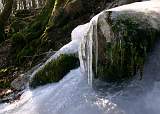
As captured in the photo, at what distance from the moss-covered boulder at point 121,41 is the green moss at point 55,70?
3.54 ft

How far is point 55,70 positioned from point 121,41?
1.80m

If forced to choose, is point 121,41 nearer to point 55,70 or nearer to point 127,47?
point 127,47

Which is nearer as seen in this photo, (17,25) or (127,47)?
(127,47)

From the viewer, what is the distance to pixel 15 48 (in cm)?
967

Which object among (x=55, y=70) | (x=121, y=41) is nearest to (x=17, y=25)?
(x=55, y=70)

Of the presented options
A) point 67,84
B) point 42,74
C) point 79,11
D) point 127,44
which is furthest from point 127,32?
point 79,11

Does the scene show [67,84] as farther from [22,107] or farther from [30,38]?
[30,38]

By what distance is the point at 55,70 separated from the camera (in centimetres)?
679

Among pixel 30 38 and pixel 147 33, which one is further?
pixel 30 38

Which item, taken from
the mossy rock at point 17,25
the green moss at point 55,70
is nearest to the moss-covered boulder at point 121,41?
the green moss at point 55,70

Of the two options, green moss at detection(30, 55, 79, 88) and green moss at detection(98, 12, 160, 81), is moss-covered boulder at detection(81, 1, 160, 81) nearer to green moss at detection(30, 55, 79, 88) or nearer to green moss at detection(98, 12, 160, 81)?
green moss at detection(98, 12, 160, 81)

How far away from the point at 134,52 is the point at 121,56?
0.17m

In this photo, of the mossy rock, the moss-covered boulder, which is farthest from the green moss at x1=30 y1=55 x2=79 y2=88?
the mossy rock

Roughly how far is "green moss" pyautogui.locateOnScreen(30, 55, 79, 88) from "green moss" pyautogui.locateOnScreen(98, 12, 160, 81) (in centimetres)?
135
